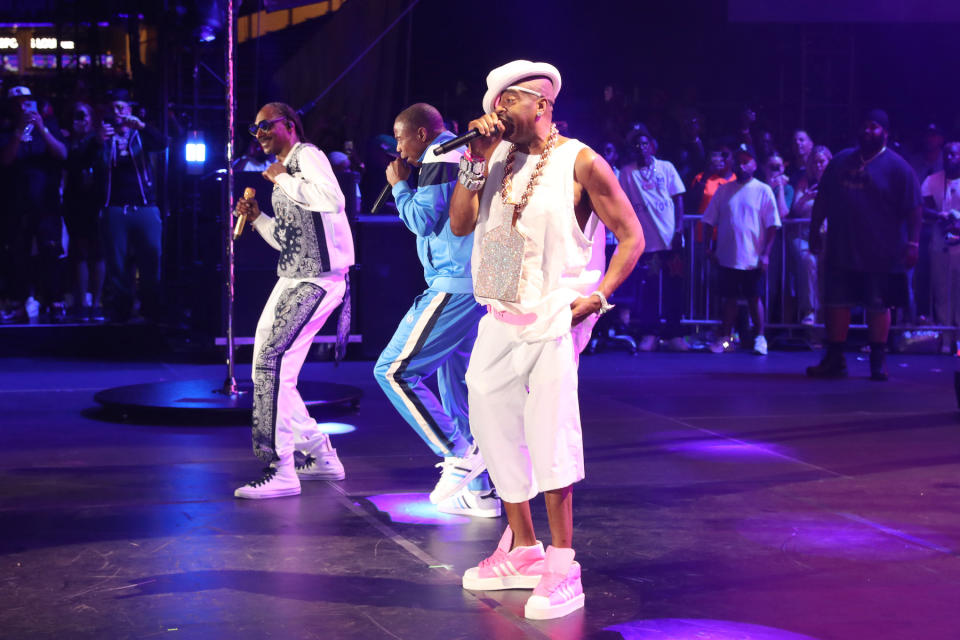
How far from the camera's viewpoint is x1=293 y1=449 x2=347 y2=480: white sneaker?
21.2 ft

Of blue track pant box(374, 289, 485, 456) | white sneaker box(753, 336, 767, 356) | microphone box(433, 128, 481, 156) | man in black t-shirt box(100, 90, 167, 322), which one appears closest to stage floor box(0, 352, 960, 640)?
blue track pant box(374, 289, 485, 456)

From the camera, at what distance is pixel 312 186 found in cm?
605

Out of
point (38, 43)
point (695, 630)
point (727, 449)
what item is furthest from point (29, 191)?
point (38, 43)

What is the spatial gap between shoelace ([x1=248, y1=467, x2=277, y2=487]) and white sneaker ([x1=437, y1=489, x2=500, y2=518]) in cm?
91

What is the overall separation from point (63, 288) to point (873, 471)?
9002mm

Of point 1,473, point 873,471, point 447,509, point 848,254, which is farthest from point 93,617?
point 848,254

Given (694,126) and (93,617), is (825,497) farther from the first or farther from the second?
(694,126)

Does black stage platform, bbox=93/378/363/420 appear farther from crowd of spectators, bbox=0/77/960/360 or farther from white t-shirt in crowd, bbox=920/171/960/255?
white t-shirt in crowd, bbox=920/171/960/255

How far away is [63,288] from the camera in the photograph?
12883 mm

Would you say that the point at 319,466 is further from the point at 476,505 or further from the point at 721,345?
the point at 721,345

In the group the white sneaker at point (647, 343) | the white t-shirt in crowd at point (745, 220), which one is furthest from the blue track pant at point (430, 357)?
the white sneaker at point (647, 343)

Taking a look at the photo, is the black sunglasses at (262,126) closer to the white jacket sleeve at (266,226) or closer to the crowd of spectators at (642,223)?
the white jacket sleeve at (266,226)

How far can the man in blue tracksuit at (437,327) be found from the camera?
556cm

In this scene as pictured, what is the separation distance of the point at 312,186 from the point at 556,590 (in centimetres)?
266
